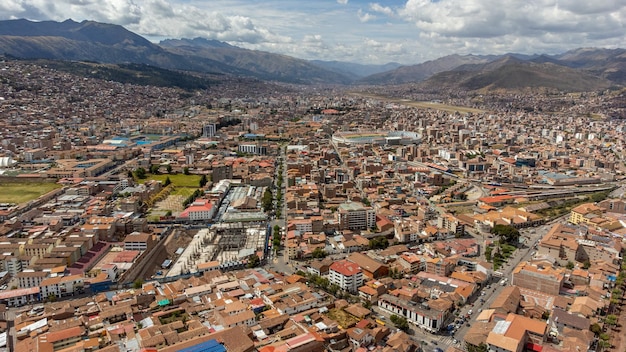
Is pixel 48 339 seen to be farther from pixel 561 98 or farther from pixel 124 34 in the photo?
pixel 124 34

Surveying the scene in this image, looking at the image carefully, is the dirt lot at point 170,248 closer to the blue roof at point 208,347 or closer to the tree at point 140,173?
the blue roof at point 208,347

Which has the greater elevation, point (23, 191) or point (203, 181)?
point (203, 181)

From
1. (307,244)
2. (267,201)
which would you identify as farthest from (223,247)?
(267,201)

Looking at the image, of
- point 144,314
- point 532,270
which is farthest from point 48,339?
point 532,270

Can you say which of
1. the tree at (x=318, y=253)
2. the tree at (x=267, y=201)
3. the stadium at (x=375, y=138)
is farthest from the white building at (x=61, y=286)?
the stadium at (x=375, y=138)

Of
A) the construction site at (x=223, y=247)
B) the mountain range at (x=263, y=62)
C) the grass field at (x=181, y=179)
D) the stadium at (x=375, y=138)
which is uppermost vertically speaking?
the mountain range at (x=263, y=62)

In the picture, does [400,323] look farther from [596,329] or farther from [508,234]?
[508,234]
